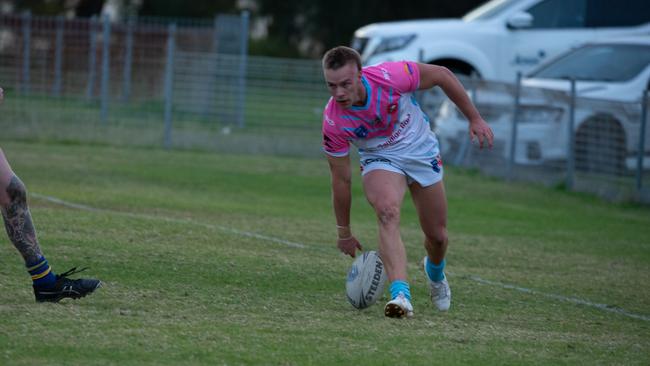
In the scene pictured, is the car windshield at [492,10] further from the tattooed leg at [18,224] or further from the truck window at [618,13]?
the tattooed leg at [18,224]

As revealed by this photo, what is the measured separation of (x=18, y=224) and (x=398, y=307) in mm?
2273

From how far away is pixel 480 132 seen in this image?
6824mm

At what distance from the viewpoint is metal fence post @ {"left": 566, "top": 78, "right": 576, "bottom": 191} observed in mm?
15109

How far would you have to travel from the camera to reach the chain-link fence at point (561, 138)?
47.5 feet

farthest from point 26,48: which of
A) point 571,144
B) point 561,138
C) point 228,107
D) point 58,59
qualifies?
point 571,144

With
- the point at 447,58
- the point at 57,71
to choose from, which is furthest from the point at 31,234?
the point at 57,71

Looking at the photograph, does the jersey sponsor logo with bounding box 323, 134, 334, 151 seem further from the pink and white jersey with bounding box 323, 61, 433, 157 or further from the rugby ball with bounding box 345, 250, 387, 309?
the rugby ball with bounding box 345, 250, 387, 309

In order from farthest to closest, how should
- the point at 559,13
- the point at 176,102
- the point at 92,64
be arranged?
1. the point at 92,64
2. the point at 176,102
3. the point at 559,13

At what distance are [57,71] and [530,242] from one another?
1433 centimetres

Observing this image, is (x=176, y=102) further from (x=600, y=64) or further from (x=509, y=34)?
(x=600, y=64)

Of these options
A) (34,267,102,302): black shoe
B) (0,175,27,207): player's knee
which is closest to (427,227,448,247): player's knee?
A: (34,267,102,302): black shoe

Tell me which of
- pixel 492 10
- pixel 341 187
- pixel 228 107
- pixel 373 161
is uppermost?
pixel 492 10

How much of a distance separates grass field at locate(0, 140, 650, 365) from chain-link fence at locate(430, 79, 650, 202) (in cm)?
49

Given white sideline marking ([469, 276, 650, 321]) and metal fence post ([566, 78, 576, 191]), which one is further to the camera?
metal fence post ([566, 78, 576, 191])
